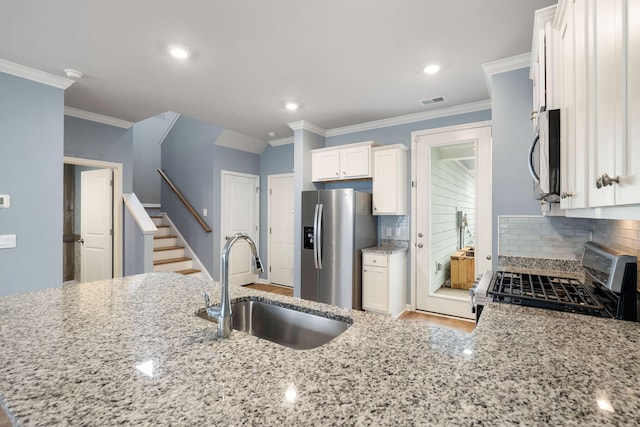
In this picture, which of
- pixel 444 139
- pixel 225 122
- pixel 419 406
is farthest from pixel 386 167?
pixel 419 406

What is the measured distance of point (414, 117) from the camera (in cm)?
389

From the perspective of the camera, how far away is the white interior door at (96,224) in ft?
13.9

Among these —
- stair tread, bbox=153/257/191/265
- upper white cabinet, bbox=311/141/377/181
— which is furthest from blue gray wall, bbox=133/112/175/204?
upper white cabinet, bbox=311/141/377/181

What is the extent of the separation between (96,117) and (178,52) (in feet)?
7.42

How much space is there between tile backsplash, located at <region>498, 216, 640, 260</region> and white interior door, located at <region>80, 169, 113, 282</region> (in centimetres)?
459

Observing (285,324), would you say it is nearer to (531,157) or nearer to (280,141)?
(531,157)

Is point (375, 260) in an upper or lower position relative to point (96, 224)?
lower

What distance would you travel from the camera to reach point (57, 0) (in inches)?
72.0

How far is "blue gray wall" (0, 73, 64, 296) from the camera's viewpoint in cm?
262

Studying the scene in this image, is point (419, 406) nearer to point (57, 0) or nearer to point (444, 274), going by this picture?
point (57, 0)

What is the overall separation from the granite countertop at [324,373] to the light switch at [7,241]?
2.02 metres

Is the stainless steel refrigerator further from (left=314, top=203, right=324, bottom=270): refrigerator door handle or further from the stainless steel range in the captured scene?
the stainless steel range

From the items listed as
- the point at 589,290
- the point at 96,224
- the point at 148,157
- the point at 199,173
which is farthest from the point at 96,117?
the point at 589,290

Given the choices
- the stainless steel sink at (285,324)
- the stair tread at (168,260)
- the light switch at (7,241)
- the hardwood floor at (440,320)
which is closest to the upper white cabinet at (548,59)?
the stainless steel sink at (285,324)
